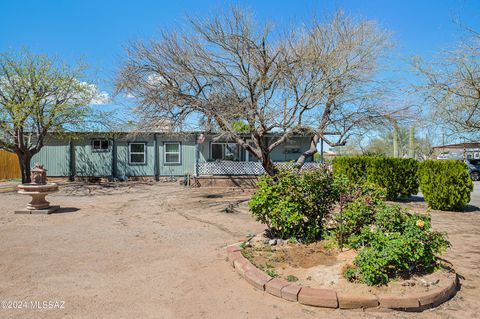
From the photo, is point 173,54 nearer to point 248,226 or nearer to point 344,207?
point 248,226

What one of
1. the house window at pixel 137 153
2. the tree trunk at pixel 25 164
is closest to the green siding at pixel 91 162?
the house window at pixel 137 153

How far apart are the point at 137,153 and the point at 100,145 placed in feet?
7.14

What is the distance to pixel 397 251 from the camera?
3004 millimetres

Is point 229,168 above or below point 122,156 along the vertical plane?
below

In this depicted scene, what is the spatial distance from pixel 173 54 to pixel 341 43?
492 centimetres

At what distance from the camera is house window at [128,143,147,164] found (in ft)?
54.5

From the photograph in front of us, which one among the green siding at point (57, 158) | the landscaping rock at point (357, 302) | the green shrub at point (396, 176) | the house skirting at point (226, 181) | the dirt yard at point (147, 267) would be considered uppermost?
the green siding at point (57, 158)

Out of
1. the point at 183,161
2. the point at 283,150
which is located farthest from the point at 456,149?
the point at 183,161

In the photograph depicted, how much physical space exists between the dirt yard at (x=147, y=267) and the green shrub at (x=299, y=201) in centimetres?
102

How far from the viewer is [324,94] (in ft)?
26.3

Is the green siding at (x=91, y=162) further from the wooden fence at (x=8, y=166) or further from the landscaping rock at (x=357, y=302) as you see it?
the landscaping rock at (x=357, y=302)

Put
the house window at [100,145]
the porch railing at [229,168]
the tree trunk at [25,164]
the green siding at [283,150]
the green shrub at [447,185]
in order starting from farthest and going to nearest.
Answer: the green siding at [283,150] → the house window at [100,145] → the porch railing at [229,168] → the tree trunk at [25,164] → the green shrub at [447,185]

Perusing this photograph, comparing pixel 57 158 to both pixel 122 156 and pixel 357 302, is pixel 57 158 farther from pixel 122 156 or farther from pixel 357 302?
pixel 357 302

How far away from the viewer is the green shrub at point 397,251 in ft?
9.89
